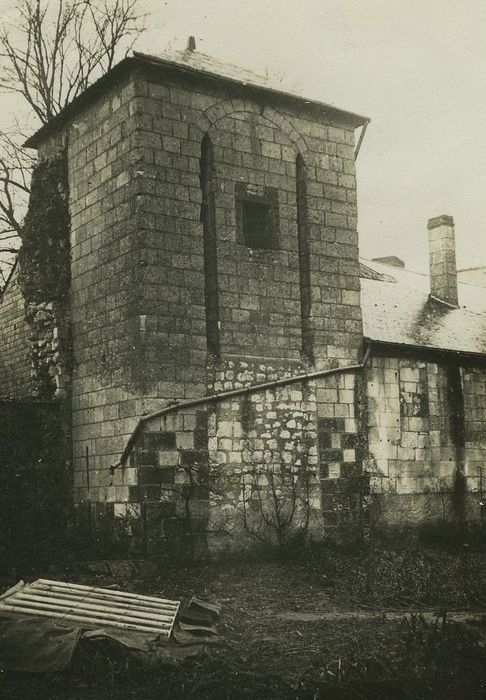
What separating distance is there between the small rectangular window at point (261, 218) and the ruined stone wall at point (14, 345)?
14.8ft

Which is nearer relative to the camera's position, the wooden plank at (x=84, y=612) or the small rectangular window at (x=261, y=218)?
the wooden plank at (x=84, y=612)

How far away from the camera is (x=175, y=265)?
11.1 meters

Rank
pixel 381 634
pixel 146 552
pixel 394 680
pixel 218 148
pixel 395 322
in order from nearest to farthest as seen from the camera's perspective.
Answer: pixel 394 680 → pixel 381 634 → pixel 146 552 → pixel 218 148 → pixel 395 322

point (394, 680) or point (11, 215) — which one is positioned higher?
point (11, 215)

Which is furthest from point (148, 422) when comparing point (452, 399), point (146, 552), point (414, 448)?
point (452, 399)

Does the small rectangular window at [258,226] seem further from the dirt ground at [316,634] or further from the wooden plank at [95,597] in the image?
the wooden plank at [95,597]

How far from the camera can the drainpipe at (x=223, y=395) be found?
1065cm

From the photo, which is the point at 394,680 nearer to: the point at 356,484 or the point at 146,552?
the point at 146,552

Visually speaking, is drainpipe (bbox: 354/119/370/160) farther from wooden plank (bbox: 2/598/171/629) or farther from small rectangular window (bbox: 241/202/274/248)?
wooden plank (bbox: 2/598/171/629)

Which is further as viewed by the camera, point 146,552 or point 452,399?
point 452,399

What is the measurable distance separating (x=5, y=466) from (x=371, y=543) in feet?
18.4

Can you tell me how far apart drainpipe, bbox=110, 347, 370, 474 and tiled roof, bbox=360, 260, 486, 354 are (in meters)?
0.94

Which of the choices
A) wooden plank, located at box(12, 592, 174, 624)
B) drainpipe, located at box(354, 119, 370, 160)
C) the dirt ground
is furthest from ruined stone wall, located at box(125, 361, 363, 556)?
drainpipe, located at box(354, 119, 370, 160)

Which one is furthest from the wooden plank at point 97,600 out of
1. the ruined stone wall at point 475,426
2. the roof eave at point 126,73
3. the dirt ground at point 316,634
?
the ruined stone wall at point 475,426
